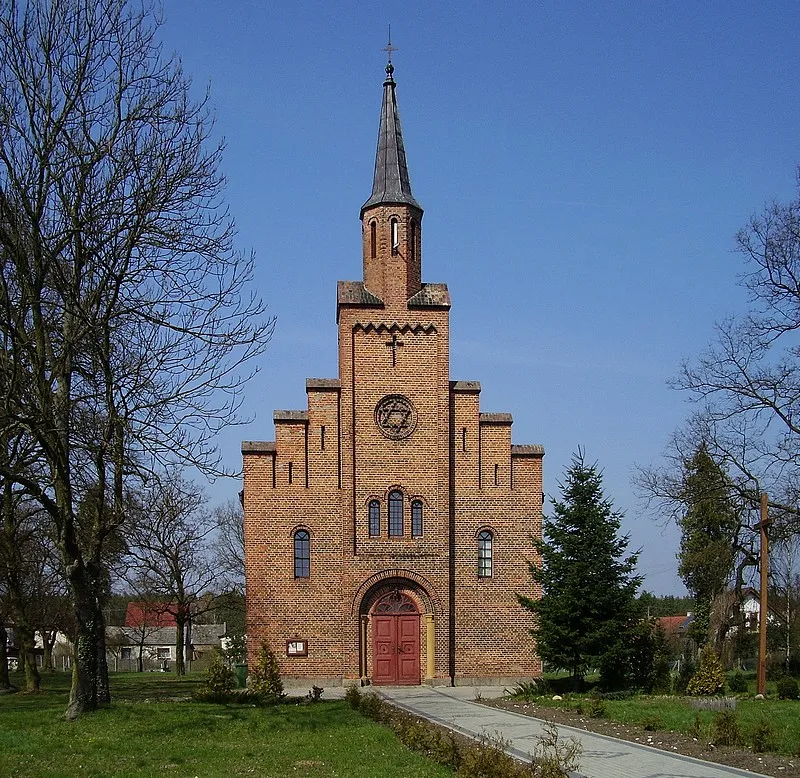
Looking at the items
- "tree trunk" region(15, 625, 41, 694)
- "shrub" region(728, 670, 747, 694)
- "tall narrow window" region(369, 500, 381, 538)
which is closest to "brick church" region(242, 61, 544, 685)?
"tall narrow window" region(369, 500, 381, 538)

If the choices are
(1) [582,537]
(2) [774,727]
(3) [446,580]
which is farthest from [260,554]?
(2) [774,727]

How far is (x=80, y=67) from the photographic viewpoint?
1828 centimetres

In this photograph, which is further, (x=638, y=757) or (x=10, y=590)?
(x=10, y=590)

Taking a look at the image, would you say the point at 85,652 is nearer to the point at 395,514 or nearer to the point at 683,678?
the point at 395,514

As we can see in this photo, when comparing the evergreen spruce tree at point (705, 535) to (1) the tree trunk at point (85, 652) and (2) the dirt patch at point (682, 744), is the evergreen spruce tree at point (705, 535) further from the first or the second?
(1) the tree trunk at point (85, 652)

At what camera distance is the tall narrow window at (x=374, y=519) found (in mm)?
33625

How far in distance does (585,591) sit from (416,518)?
6869 mm

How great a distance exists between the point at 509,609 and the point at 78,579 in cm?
1769

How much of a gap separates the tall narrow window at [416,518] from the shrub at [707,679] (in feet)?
33.5

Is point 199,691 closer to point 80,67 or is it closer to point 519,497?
point 519,497

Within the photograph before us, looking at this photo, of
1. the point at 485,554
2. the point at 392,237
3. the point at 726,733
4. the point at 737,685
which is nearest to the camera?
the point at 726,733

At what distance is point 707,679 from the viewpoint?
27.0m

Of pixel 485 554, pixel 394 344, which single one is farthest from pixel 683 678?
pixel 394 344

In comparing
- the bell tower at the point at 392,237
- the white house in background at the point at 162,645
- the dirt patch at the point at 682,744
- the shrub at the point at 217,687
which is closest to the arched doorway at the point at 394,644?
the shrub at the point at 217,687
